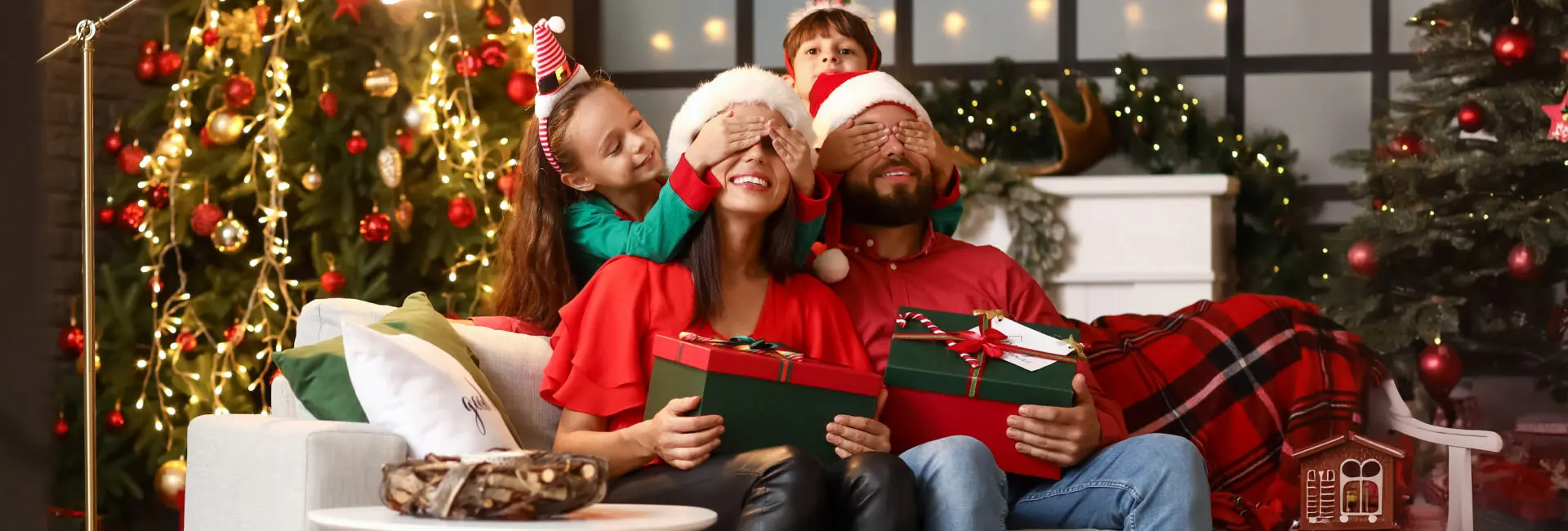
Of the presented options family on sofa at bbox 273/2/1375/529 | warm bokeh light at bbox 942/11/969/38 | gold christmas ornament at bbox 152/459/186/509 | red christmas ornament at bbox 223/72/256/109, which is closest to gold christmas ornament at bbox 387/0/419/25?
red christmas ornament at bbox 223/72/256/109

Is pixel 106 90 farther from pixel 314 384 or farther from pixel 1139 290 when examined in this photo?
pixel 1139 290

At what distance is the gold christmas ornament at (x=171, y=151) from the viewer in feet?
14.3

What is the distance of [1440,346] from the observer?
16.3 feet

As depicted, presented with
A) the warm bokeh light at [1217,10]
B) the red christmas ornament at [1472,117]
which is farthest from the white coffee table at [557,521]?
the warm bokeh light at [1217,10]

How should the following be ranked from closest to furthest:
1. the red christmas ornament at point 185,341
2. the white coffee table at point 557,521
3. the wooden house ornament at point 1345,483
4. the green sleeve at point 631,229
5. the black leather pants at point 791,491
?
the white coffee table at point 557,521, the black leather pants at point 791,491, the green sleeve at point 631,229, the wooden house ornament at point 1345,483, the red christmas ornament at point 185,341

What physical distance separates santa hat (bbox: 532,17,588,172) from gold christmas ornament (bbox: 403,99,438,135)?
2.18 metres

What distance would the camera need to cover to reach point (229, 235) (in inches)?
172

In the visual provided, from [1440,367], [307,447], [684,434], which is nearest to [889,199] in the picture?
[684,434]

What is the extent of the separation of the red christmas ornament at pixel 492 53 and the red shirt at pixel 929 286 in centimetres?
258

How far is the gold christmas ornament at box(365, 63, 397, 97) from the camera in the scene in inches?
181

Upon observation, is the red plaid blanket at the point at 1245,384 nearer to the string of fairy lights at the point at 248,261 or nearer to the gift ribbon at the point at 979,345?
the gift ribbon at the point at 979,345

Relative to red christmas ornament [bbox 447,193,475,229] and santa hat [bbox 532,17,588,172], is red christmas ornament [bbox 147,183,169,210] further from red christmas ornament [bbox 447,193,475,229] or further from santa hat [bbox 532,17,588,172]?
santa hat [bbox 532,17,588,172]

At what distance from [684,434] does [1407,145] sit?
4023 millimetres

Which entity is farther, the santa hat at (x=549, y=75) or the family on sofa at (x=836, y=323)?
the santa hat at (x=549, y=75)
